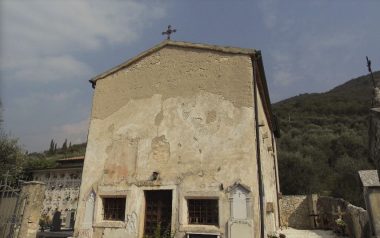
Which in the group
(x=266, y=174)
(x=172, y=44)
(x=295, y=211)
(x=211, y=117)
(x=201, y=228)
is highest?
(x=172, y=44)

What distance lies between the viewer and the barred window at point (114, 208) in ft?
33.1

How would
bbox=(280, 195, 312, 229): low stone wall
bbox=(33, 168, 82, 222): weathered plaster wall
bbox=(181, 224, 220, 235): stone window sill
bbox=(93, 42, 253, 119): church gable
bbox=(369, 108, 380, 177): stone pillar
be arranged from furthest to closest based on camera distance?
1. bbox=(33, 168, 82, 222): weathered plaster wall
2. bbox=(280, 195, 312, 229): low stone wall
3. bbox=(93, 42, 253, 119): church gable
4. bbox=(181, 224, 220, 235): stone window sill
5. bbox=(369, 108, 380, 177): stone pillar

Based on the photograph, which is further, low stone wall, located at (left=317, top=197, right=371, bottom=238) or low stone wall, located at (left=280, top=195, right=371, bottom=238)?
low stone wall, located at (left=280, top=195, right=371, bottom=238)

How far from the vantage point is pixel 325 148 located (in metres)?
34.8

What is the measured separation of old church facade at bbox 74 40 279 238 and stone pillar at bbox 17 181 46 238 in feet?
5.43

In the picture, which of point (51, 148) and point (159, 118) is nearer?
point (159, 118)

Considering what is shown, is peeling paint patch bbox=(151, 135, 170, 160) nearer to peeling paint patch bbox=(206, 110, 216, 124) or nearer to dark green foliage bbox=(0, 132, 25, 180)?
peeling paint patch bbox=(206, 110, 216, 124)

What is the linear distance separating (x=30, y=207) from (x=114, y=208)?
306 cm

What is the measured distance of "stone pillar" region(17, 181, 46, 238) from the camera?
33.8 ft

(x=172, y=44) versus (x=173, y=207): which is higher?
(x=172, y=44)

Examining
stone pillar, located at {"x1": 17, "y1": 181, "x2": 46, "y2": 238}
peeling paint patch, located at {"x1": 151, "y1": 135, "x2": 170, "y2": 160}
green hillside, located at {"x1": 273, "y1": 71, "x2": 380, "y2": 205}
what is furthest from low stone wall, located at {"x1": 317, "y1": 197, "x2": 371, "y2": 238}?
stone pillar, located at {"x1": 17, "y1": 181, "x2": 46, "y2": 238}

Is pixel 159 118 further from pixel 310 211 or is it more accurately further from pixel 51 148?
pixel 51 148

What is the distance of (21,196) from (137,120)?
4.89 metres

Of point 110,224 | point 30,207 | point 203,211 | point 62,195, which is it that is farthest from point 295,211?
point 62,195
